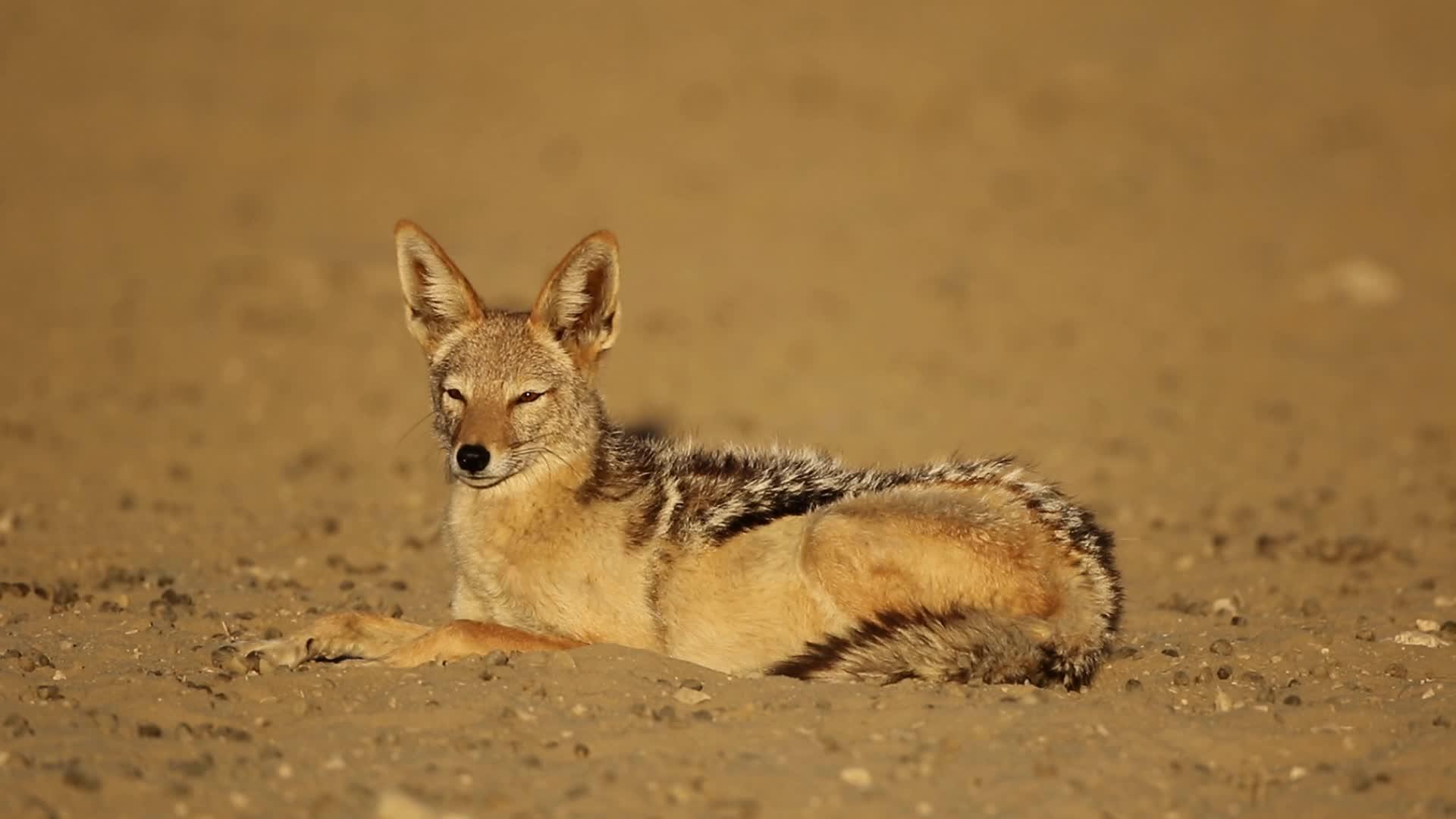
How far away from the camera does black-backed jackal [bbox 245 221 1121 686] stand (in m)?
7.61

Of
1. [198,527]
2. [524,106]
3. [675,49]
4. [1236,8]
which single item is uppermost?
[1236,8]

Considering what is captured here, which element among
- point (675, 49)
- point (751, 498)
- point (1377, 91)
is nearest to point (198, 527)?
point (751, 498)

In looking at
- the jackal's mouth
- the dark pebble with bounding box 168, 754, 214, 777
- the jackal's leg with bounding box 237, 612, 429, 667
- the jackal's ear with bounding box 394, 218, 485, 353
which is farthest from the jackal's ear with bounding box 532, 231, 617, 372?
the dark pebble with bounding box 168, 754, 214, 777

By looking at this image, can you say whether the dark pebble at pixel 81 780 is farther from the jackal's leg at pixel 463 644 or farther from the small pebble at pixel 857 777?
the small pebble at pixel 857 777

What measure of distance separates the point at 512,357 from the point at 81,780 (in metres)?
3.10

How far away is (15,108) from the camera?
1047 inches

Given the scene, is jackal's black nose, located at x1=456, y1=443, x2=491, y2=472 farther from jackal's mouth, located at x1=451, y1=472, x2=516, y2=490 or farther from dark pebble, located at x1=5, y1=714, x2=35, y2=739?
dark pebble, located at x1=5, y1=714, x2=35, y2=739

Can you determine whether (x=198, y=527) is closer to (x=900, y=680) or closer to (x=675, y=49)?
(x=900, y=680)

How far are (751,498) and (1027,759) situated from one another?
7.59 feet

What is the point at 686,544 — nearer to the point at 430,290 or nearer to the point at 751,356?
the point at 430,290

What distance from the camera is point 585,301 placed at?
28.2ft

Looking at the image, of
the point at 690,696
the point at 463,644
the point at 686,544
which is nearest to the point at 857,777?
the point at 690,696

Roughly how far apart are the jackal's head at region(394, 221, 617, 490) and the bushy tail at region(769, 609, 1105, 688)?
178 centimetres

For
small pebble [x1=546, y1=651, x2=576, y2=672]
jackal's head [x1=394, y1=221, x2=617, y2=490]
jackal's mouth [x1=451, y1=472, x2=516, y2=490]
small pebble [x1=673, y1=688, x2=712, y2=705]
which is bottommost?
small pebble [x1=546, y1=651, x2=576, y2=672]
